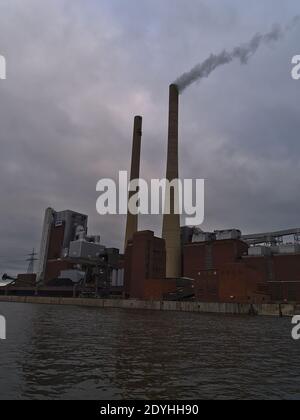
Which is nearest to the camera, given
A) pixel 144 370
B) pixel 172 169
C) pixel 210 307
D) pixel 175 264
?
pixel 144 370

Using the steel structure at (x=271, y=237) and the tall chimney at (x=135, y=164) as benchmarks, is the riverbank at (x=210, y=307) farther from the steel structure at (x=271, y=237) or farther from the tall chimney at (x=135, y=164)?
the steel structure at (x=271, y=237)

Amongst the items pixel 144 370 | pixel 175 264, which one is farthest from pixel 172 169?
pixel 144 370

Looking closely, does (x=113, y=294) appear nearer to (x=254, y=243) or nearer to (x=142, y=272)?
(x=142, y=272)

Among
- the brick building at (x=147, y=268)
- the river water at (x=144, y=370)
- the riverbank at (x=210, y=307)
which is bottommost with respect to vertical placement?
the river water at (x=144, y=370)

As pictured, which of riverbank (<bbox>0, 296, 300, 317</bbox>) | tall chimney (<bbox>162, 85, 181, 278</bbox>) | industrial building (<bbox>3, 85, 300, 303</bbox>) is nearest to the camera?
riverbank (<bbox>0, 296, 300, 317</bbox>)

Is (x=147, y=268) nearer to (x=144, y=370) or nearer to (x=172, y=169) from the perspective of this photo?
(x=172, y=169)

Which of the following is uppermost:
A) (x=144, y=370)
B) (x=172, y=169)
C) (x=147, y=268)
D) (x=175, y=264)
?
(x=172, y=169)

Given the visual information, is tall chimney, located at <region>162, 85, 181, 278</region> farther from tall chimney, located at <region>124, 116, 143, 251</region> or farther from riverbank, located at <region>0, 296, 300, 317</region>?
riverbank, located at <region>0, 296, 300, 317</region>

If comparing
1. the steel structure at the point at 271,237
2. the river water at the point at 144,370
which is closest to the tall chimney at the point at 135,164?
the steel structure at the point at 271,237

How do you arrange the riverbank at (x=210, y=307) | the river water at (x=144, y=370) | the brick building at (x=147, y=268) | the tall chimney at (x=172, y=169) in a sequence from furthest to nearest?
the tall chimney at (x=172, y=169), the brick building at (x=147, y=268), the riverbank at (x=210, y=307), the river water at (x=144, y=370)

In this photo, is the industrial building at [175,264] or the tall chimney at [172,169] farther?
the tall chimney at [172,169]

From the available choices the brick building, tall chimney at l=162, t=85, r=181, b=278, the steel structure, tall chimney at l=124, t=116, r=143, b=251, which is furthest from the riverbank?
the steel structure

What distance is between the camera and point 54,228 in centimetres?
13925

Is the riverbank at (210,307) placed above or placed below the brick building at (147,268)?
below
